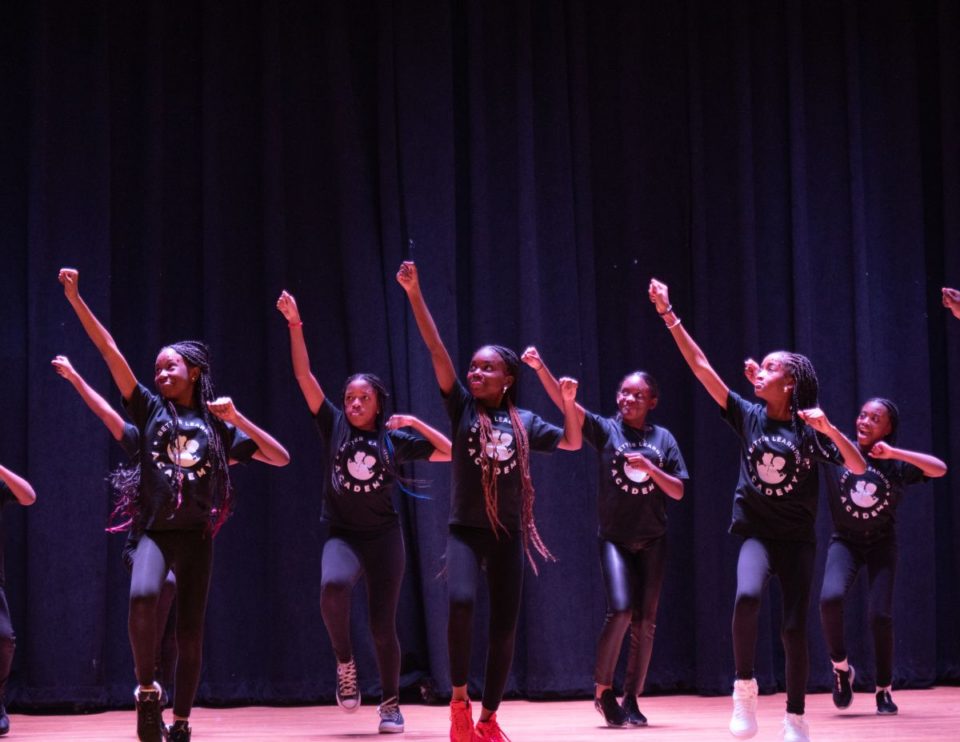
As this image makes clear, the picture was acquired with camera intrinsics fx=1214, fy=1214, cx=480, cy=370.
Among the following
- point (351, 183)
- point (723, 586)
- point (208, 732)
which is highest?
point (351, 183)

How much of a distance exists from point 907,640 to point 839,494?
1.66 m

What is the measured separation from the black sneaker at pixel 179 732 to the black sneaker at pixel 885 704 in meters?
3.46

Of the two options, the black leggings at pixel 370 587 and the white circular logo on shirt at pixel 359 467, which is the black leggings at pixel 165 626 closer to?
the black leggings at pixel 370 587

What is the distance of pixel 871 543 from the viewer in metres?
6.05

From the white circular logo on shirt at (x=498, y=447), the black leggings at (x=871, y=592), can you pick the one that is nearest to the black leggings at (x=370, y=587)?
the white circular logo on shirt at (x=498, y=447)

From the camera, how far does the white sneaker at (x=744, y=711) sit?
4.64 metres

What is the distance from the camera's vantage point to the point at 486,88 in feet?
23.7

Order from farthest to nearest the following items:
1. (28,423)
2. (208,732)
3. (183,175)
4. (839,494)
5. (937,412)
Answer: (937,412), (183,175), (28,423), (839,494), (208,732)

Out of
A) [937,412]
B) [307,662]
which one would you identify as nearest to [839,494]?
[937,412]

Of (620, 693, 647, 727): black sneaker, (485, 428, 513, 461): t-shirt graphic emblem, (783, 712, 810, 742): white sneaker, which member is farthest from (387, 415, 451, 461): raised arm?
(783, 712, 810, 742): white sneaker

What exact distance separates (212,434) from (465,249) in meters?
2.90

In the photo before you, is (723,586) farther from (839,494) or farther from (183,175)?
(183,175)

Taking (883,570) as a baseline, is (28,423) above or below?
above

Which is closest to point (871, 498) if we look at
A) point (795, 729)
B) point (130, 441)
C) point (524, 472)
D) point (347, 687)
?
point (795, 729)
